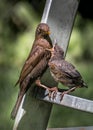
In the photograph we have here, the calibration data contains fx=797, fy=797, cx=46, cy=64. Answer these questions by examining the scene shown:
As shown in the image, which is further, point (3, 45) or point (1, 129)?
point (3, 45)

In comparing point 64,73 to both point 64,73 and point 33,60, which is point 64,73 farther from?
point 33,60

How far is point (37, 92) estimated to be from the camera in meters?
2.77

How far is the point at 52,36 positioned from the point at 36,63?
0.11 metres

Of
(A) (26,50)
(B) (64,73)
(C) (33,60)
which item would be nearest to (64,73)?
(B) (64,73)

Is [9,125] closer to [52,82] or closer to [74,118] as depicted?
[74,118]

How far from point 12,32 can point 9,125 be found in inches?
39.9

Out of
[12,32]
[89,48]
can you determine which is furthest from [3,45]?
[89,48]

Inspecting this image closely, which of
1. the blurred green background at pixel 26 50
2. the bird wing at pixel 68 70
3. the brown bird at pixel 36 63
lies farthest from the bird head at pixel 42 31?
the blurred green background at pixel 26 50

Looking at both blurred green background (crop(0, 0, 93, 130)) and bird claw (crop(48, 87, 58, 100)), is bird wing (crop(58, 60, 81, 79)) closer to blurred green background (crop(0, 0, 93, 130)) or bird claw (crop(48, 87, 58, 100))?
bird claw (crop(48, 87, 58, 100))

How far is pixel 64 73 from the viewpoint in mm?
2713

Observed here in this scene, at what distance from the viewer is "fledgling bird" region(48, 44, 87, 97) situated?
2.70m

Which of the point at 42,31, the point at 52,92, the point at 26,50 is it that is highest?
the point at 26,50

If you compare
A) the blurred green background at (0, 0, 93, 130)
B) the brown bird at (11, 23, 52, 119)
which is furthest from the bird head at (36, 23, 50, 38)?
the blurred green background at (0, 0, 93, 130)

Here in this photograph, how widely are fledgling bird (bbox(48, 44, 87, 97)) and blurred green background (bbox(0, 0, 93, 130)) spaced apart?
1.68m
